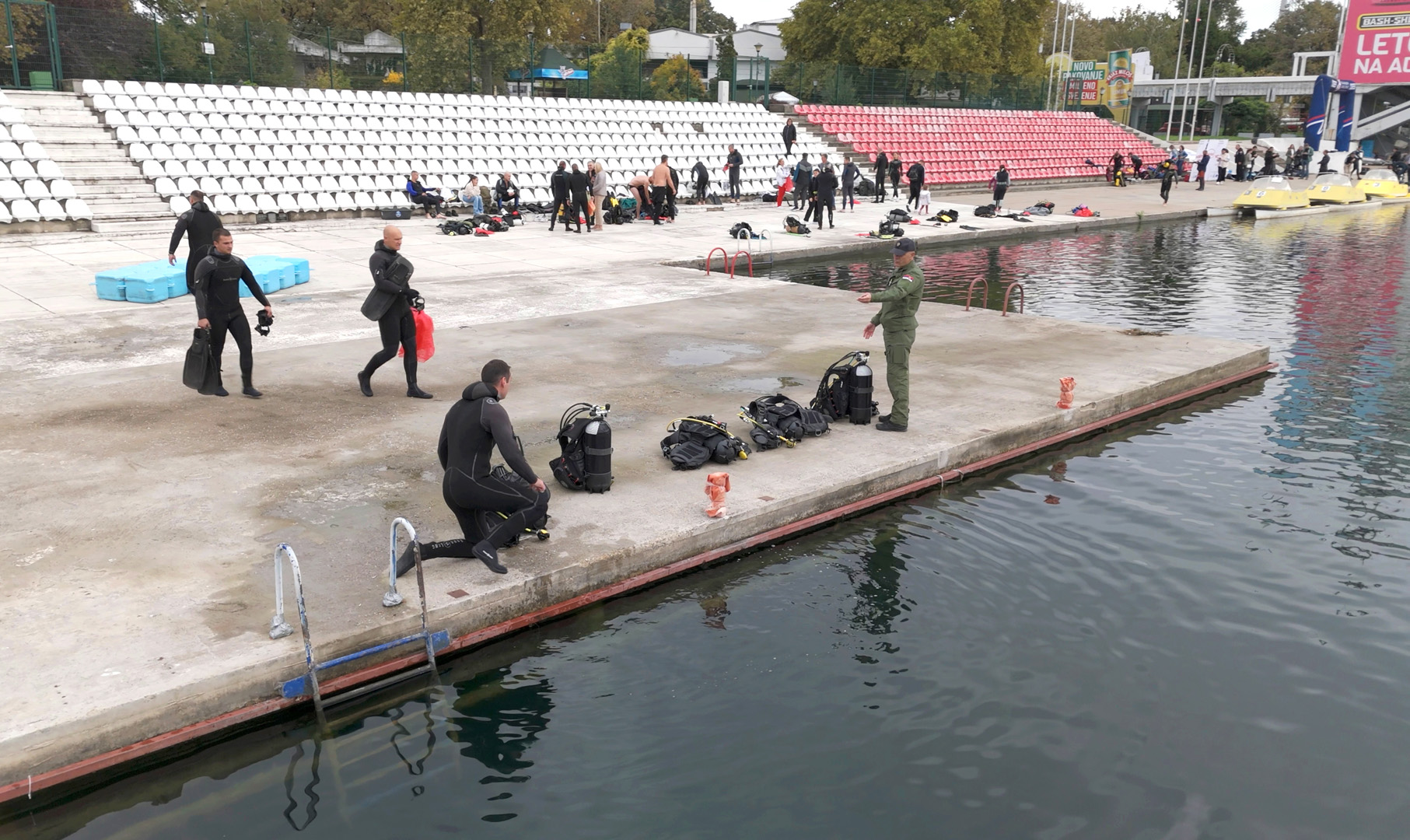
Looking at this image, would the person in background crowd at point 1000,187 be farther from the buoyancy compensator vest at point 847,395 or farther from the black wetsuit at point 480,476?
the black wetsuit at point 480,476

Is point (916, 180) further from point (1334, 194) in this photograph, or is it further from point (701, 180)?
point (1334, 194)

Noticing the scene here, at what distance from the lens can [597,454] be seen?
8.27 metres

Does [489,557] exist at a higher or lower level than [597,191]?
lower

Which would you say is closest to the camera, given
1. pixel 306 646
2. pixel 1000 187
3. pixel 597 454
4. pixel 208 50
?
pixel 306 646

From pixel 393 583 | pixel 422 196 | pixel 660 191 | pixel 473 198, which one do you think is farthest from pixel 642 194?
pixel 393 583

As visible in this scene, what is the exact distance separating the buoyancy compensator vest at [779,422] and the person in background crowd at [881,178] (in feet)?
89.4

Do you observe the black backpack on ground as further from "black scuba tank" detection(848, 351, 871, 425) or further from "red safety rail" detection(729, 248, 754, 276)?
"red safety rail" detection(729, 248, 754, 276)

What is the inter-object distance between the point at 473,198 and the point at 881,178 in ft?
50.6

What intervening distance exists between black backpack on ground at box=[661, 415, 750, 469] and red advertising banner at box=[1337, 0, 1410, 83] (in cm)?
7046

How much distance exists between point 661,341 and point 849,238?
45.3ft

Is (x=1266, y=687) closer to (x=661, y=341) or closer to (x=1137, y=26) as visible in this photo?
(x=661, y=341)

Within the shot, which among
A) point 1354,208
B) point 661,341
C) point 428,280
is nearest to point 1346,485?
point 661,341

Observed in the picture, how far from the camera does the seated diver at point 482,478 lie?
672cm

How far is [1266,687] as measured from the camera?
257 inches
